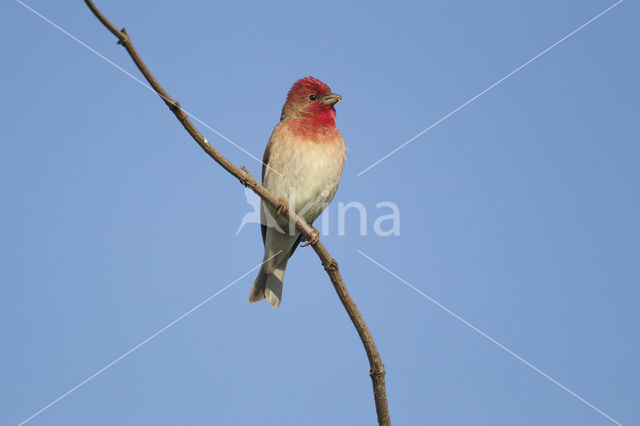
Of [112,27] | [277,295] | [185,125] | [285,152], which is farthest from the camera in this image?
[277,295]

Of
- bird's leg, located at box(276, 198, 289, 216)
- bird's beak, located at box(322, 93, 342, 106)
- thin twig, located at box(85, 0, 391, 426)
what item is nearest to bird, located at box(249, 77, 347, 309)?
bird's beak, located at box(322, 93, 342, 106)

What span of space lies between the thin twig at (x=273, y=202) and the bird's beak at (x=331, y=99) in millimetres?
2545

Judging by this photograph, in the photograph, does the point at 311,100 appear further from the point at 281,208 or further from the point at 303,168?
the point at 281,208

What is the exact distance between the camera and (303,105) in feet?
24.3

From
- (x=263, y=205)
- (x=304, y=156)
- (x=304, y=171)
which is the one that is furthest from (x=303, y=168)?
(x=263, y=205)

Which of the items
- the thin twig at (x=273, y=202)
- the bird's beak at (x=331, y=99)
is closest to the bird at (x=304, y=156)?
the bird's beak at (x=331, y=99)

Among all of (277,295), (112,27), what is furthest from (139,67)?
(277,295)

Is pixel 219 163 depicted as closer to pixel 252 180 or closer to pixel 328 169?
pixel 252 180

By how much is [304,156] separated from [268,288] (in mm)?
1902

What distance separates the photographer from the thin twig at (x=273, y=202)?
11.8 feet

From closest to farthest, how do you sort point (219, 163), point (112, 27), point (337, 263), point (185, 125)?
point (112, 27) < point (185, 125) < point (219, 163) < point (337, 263)

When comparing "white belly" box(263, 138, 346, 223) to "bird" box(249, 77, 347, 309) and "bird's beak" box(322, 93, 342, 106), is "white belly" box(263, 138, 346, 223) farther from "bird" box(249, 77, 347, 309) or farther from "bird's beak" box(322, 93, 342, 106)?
"bird's beak" box(322, 93, 342, 106)

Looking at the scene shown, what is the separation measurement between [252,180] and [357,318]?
1320mm

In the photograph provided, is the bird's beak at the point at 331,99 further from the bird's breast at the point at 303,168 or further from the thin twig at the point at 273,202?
the thin twig at the point at 273,202
